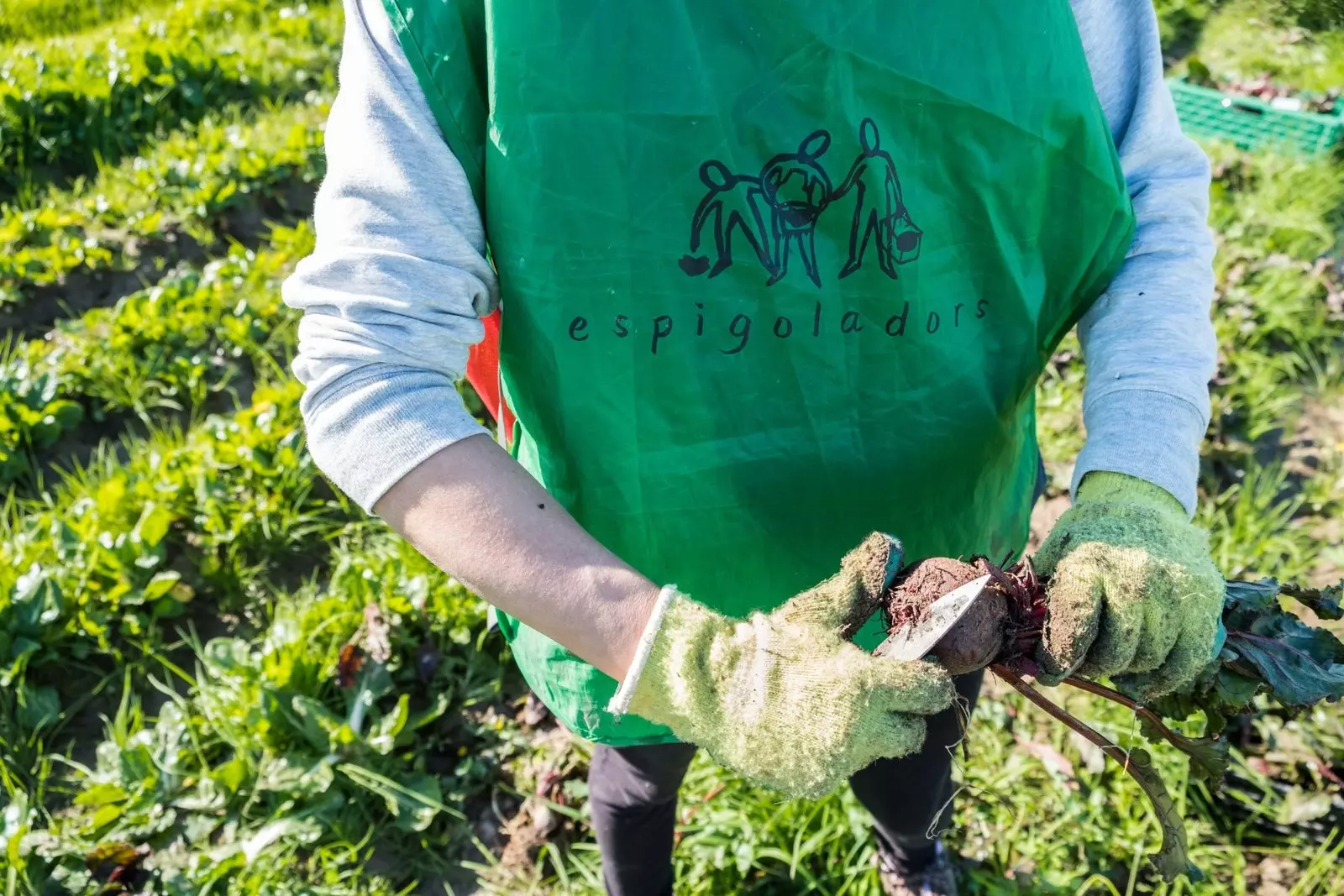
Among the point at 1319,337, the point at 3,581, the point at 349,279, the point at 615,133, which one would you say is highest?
the point at 615,133

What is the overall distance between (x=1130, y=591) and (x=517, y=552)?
0.72 m

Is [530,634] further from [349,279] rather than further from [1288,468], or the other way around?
[1288,468]

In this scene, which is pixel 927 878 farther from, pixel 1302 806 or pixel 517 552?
pixel 517 552

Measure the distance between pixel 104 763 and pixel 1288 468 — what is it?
11.3 ft

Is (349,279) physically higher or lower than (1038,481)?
higher

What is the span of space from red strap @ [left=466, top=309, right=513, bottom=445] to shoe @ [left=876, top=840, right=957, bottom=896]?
4.07ft

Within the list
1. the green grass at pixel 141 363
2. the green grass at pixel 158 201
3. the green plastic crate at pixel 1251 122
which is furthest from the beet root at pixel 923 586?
the green grass at pixel 158 201

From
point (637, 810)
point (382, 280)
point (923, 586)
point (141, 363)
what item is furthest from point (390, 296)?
point (141, 363)

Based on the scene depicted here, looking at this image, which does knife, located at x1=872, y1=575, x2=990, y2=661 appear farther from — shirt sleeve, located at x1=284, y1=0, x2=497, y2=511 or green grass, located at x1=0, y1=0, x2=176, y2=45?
green grass, located at x1=0, y1=0, x2=176, y2=45

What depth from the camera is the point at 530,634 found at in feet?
4.76

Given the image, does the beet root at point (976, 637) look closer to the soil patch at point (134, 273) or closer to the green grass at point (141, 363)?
the green grass at point (141, 363)

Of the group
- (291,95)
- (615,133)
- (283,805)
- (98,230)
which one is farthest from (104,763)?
(291,95)

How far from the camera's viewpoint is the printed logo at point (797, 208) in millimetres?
1108

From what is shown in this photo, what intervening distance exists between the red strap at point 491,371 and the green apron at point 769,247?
56 millimetres
